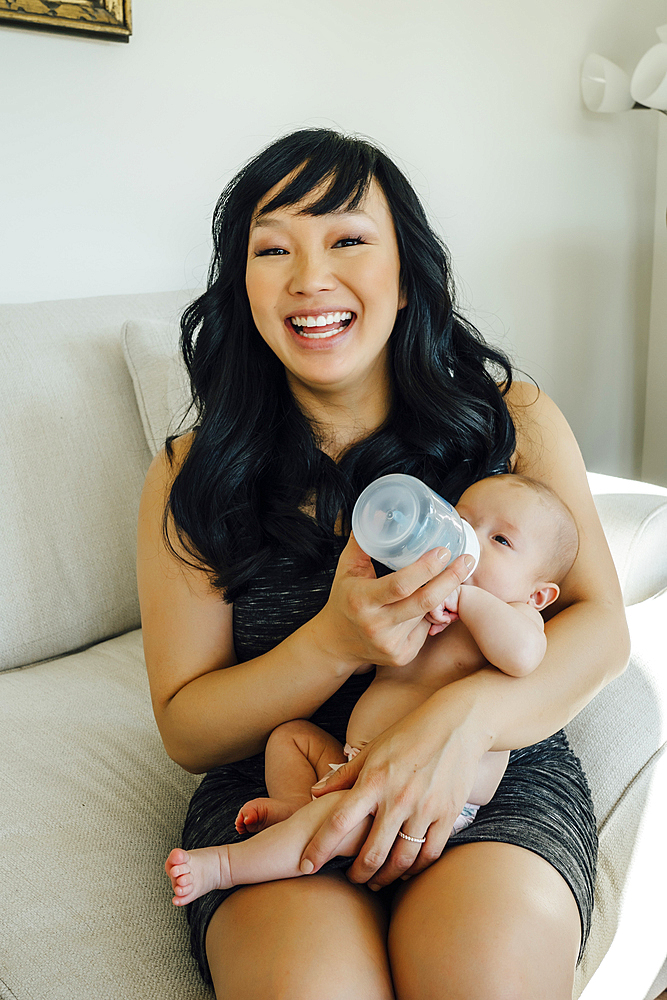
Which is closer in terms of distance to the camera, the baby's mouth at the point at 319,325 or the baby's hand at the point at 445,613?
the baby's hand at the point at 445,613

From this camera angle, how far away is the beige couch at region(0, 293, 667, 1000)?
913mm

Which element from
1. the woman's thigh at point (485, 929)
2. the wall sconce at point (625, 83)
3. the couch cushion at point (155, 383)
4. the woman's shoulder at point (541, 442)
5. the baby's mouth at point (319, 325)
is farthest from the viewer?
the wall sconce at point (625, 83)

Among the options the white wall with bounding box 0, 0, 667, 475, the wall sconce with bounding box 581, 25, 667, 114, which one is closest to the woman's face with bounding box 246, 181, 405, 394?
the white wall with bounding box 0, 0, 667, 475

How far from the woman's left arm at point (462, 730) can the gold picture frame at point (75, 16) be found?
1.45 meters

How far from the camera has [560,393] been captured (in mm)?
3012

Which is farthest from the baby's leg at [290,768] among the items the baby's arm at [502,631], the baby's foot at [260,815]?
the baby's arm at [502,631]

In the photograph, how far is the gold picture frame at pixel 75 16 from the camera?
1.63m

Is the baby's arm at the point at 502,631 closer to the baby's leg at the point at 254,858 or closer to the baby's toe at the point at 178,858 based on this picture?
the baby's leg at the point at 254,858

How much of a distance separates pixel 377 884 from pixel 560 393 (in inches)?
95.2

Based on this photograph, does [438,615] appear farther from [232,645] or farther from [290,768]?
[232,645]

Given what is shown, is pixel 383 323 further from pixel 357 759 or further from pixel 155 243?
pixel 155 243

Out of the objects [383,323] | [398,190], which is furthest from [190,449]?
[398,190]

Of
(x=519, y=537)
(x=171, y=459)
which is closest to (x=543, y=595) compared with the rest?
(x=519, y=537)

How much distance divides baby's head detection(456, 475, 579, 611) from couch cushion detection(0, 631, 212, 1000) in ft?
1.73
